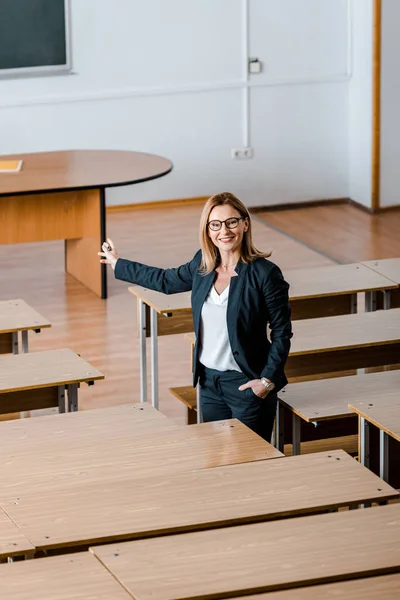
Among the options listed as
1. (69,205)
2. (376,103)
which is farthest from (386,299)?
(376,103)

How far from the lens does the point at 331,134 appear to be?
9609 mm

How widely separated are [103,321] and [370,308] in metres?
1.82

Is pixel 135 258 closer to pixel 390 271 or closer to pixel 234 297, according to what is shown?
pixel 390 271

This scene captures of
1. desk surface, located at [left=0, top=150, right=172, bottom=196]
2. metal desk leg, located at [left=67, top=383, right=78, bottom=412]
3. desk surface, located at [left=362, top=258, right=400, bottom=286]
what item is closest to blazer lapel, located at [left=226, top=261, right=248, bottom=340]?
metal desk leg, located at [left=67, top=383, right=78, bottom=412]

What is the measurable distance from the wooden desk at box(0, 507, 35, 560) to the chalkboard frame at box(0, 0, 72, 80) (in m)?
6.03

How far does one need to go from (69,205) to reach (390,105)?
10.1ft

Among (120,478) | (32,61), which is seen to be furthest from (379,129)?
(120,478)

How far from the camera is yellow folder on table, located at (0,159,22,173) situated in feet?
24.3

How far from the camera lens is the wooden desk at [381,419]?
12.3 ft

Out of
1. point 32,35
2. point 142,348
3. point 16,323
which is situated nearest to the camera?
point 16,323

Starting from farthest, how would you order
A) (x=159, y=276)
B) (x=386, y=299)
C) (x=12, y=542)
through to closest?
(x=386, y=299) < (x=159, y=276) < (x=12, y=542)

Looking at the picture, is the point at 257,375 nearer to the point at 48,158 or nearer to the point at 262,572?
the point at 262,572

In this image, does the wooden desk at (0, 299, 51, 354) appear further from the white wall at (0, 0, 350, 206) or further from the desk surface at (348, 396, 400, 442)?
the white wall at (0, 0, 350, 206)

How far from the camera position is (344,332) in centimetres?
486
